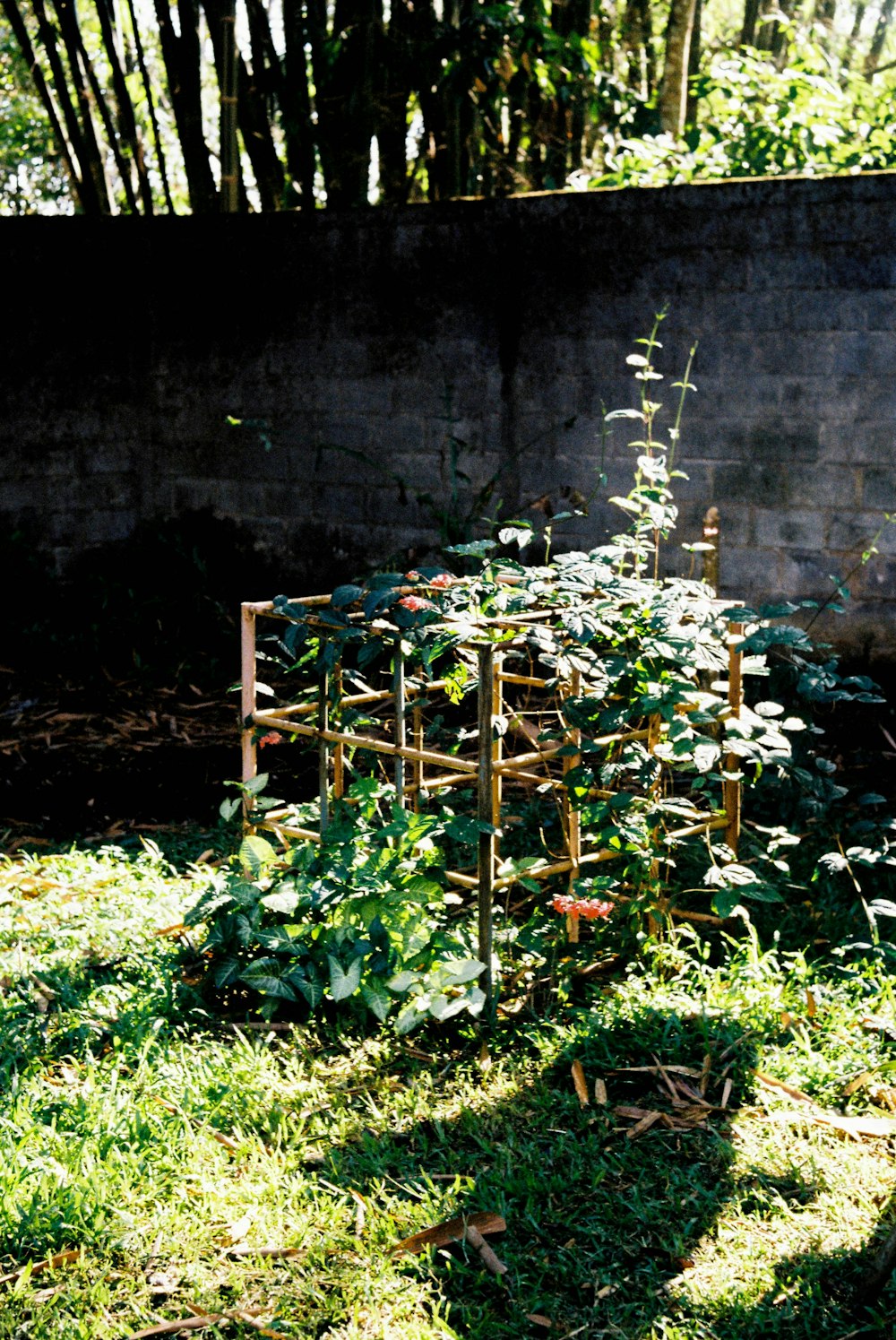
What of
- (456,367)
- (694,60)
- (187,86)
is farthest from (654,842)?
(694,60)

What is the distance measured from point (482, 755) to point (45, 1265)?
1388 mm

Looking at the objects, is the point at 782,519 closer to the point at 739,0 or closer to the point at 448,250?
the point at 448,250

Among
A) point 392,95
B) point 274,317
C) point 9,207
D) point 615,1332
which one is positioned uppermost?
point 9,207

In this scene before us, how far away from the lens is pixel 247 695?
372cm

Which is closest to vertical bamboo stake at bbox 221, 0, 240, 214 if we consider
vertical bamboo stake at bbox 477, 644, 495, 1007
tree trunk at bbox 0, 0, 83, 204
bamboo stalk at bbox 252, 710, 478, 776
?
tree trunk at bbox 0, 0, 83, 204

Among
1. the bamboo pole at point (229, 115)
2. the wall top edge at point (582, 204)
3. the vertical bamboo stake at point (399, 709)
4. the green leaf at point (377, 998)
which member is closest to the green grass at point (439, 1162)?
the green leaf at point (377, 998)

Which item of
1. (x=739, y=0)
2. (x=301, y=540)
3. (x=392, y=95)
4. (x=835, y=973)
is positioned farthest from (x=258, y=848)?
(x=739, y=0)

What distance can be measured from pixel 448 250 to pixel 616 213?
0.80 metres

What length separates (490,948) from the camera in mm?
3102

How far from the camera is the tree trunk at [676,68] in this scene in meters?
7.62

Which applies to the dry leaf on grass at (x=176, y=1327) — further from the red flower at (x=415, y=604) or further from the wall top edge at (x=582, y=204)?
the wall top edge at (x=582, y=204)

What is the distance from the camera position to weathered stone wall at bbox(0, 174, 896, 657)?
16.4 ft

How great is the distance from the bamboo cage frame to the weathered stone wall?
183cm

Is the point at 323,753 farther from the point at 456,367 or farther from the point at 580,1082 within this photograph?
the point at 456,367
